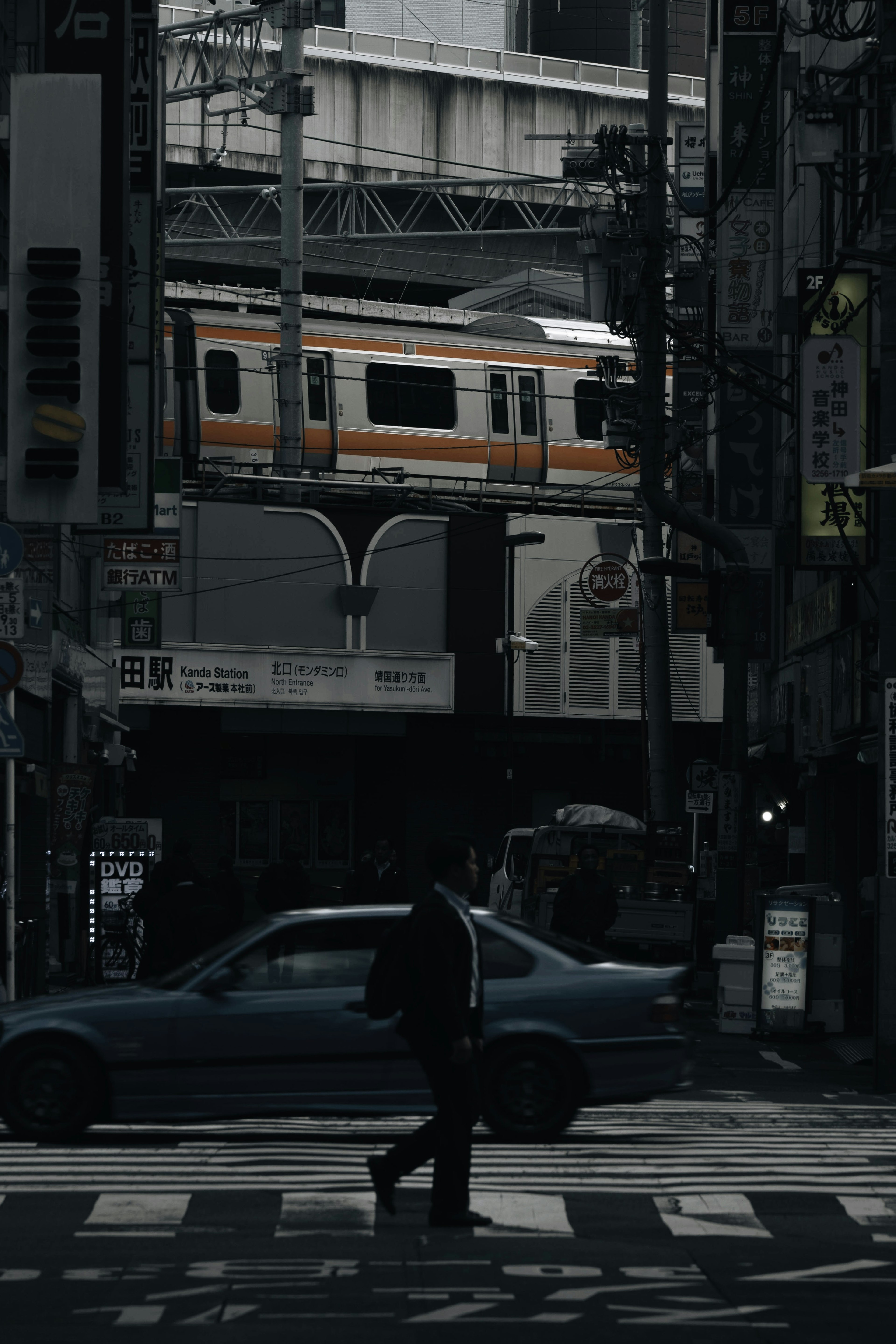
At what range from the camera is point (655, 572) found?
25219mm

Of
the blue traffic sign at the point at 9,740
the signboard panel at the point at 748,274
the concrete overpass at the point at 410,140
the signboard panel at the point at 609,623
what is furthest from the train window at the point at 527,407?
the blue traffic sign at the point at 9,740

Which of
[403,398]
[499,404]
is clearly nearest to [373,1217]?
[403,398]

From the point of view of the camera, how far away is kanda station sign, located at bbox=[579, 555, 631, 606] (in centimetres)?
3512

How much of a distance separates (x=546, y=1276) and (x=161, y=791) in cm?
3340

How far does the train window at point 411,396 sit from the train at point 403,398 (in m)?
0.02

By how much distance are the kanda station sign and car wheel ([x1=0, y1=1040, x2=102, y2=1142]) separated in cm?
2418

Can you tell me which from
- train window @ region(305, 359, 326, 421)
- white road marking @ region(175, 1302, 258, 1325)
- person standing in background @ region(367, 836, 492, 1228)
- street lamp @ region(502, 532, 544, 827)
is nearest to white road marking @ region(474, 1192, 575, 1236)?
person standing in background @ region(367, 836, 492, 1228)

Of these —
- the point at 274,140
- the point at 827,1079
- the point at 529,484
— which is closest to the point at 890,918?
the point at 827,1079

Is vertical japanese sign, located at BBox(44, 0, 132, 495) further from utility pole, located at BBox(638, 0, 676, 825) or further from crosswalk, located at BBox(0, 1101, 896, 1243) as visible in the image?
crosswalk, located at BBox(0, 1101, 896, 1243)

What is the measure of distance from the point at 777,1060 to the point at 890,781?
3.40 metres

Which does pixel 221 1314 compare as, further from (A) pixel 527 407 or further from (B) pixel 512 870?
(A) pixel 527 407

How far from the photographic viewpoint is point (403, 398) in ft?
131

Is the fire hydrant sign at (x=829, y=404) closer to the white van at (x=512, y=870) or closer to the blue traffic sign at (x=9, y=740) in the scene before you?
→ the blue traffic sign at (x=9, y=740)

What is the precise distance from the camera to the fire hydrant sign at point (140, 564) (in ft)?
90.1
